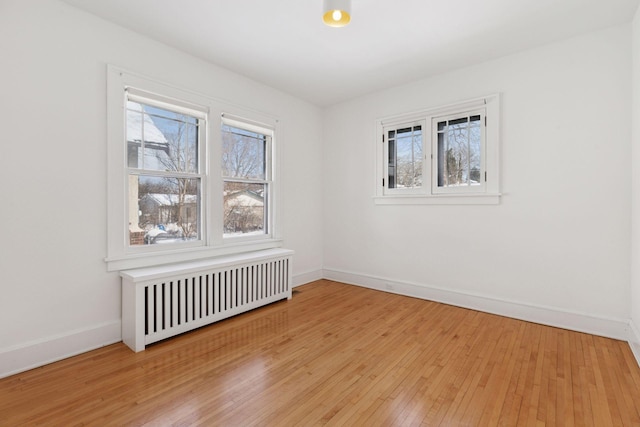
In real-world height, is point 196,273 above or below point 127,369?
above

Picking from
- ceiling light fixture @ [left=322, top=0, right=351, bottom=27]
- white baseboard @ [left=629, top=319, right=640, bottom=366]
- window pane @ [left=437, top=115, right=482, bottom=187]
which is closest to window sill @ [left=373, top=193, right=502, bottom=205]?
window pane @ [left=437, top=115, right=482, bottom=187]

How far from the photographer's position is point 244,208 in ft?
13.4

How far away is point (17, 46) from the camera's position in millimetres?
2332

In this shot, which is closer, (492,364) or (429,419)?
(429,419)

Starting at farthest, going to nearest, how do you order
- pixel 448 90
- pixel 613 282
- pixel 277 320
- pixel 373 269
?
pixel 373 269 < pixel 448 90 < pixel 277 320 < pixel 613 282

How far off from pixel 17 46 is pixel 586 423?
4711mm

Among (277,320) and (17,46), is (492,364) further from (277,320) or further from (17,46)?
(17,46)

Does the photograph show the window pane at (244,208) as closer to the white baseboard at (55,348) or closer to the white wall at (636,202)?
the white baseboard at (55,348)

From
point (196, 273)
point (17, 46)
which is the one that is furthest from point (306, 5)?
point (196, 273)

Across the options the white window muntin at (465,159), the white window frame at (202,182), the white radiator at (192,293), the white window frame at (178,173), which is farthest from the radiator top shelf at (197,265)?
the white window muntin at (465,159)

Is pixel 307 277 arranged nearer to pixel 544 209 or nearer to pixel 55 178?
pixel 544 209

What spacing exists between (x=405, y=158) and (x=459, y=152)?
745 mm

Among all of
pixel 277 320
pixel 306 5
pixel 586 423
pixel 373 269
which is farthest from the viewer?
pixel 373 269

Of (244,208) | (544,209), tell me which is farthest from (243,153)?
(544,209)
